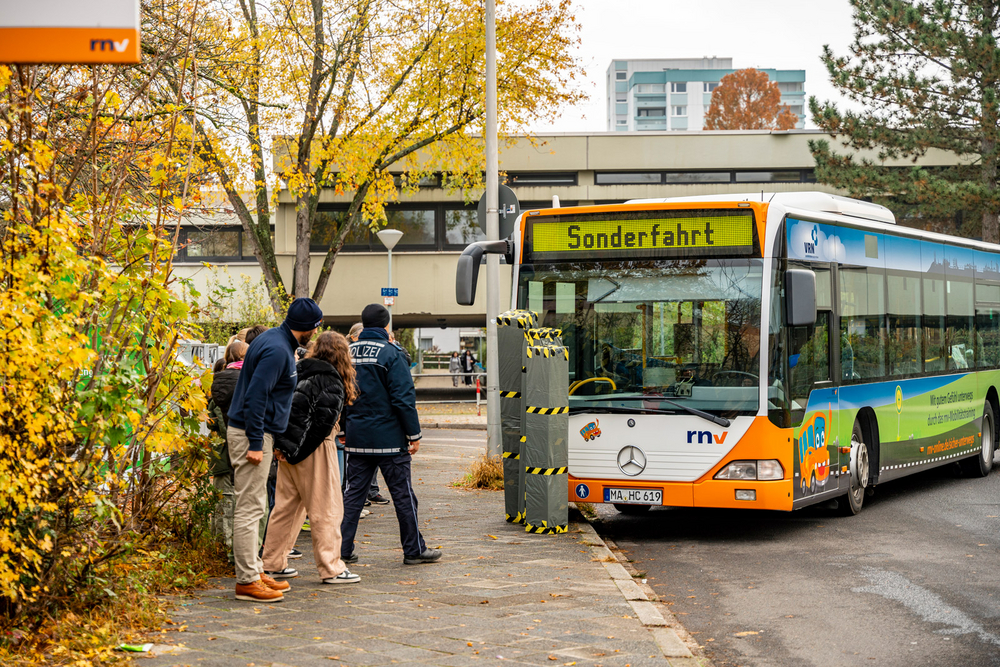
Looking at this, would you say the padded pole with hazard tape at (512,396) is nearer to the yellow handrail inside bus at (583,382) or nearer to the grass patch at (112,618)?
the yellow handrail inside bus at (583,382)

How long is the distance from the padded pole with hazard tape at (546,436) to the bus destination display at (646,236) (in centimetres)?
108

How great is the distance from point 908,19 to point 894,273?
66.6 ft

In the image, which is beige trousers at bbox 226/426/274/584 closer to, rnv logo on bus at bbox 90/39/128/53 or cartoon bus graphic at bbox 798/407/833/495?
rnv logo on bus at bbox 90/39/128/53

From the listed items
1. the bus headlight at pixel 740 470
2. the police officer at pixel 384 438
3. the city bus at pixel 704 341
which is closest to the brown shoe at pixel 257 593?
the police officer at pixel 384 438

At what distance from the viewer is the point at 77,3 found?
11.5 feet

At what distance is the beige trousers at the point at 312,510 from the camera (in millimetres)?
7539

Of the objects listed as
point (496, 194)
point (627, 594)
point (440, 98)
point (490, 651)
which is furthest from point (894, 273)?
point (440, 98)

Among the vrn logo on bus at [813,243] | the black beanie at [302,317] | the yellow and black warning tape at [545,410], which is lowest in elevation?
the yellow and black warning tape at [545,410]

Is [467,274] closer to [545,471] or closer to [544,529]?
[545,471]

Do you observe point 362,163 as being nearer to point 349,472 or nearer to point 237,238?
point 237,238

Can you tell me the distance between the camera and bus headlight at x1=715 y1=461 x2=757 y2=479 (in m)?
9.52

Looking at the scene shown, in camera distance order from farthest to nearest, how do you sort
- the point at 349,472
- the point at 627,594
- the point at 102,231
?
1. the point at 349,472
2. the point at 627,594
3. the point at 102,231

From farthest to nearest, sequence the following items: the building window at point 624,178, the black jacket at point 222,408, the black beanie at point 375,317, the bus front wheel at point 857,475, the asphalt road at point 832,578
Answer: the building window at point 624,178 < the bus front wheel at point 857,475 < the black beanie at point 375,317 < the black jacket at point 222,408 < the asphalt road at point 832,578

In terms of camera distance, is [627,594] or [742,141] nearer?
[627,594]
